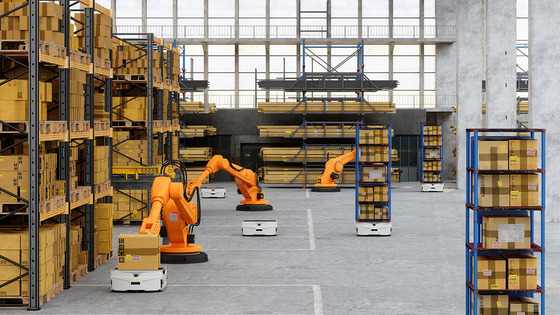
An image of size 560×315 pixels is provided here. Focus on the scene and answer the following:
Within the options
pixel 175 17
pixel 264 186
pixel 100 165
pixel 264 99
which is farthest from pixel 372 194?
pixel 175 17

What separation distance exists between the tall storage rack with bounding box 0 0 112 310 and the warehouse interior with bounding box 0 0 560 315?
3 centimetres

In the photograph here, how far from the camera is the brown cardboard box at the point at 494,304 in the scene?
9.04m

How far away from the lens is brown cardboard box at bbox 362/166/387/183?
18.0 m

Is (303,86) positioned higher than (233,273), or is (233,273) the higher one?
(303,86)

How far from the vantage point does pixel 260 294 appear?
459 inches

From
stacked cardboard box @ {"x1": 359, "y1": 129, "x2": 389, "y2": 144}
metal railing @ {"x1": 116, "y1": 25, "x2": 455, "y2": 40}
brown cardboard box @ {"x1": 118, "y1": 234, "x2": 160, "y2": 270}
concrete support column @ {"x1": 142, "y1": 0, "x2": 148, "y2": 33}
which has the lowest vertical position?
brown cardboard box @ {"x1": 118, "y1": 234, "x2": 160, "y2": 270}

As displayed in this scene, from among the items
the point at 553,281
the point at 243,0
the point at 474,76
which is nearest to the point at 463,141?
the point at 474,76

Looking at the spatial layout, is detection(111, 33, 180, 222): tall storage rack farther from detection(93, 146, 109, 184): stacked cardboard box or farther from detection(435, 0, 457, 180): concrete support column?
detection(435, 0, 457, 180): concrete support column

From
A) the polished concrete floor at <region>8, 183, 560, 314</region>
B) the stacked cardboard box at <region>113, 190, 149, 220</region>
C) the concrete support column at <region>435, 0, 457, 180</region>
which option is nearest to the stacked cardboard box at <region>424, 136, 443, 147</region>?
the concrete support column at <region>435, 0, 457, 180</region>

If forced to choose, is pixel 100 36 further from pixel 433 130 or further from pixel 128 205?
pixel 433 130

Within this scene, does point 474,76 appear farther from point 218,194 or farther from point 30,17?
point 30,17

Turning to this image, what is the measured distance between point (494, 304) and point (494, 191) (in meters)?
1.38

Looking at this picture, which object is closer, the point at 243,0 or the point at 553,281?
the point at 553,281

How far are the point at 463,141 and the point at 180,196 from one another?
A: 72.5 feet
